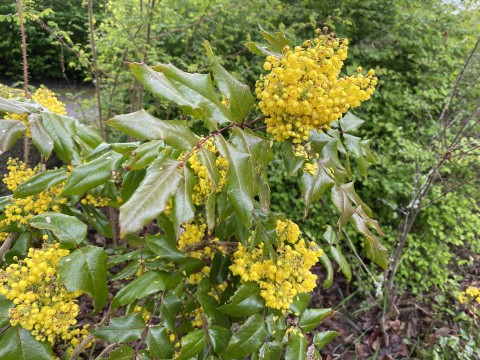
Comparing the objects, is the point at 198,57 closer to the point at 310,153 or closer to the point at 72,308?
the point at 310,153

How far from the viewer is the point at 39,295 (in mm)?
1033

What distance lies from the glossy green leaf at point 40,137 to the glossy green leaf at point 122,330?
Result: 0.55 m

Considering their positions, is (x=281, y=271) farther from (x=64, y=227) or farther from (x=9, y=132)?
(x=9, y=132)

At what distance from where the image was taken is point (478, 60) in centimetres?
349

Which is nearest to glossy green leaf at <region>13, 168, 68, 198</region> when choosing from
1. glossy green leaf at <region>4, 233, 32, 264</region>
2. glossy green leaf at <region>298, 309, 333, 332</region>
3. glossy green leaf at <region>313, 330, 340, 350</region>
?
glossy green leaf at <region>4, 233, 32, 264</region>

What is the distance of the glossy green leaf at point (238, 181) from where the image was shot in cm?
82

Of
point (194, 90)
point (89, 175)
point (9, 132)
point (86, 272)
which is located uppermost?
point (194, 90)

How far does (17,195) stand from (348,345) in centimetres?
237

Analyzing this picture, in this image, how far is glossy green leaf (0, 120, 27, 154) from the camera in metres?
0.98

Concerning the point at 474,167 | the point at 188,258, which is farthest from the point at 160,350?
the point at 474,167

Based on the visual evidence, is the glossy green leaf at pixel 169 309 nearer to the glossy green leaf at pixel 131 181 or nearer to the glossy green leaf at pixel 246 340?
the glossy green leaf at pixel 246 340

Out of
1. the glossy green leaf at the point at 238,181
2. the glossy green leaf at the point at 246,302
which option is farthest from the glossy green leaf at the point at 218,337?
the glossy green leaf at the point at 238,181

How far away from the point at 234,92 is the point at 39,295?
30.9 inches

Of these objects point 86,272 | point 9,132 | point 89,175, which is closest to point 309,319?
point 86,272
